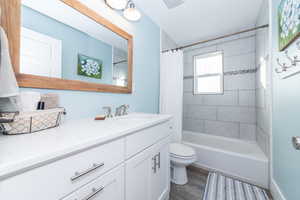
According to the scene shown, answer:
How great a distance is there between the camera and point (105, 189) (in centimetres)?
59

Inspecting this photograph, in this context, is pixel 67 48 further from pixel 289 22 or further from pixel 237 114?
pixel 237 114

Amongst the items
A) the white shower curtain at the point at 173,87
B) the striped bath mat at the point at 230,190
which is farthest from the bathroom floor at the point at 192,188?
the white shower curtain at the point at 173,87

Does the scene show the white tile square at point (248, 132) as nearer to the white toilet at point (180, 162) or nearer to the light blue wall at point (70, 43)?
the white toilet at point (180, 162)

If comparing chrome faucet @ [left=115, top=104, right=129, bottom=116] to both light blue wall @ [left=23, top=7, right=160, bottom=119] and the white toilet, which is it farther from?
the white toilet

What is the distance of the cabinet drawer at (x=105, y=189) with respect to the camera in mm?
497

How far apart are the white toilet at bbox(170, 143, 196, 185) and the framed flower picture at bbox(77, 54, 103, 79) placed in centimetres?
126

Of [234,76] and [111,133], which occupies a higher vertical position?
[234,76]

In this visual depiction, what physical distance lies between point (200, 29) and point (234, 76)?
43.5 inches

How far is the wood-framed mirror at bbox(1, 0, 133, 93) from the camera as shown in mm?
804

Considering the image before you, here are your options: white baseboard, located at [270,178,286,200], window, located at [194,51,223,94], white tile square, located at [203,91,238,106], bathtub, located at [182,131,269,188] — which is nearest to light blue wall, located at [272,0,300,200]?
white baseboard, located at [270,178,286,200]

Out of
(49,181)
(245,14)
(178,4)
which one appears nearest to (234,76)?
(245,14)

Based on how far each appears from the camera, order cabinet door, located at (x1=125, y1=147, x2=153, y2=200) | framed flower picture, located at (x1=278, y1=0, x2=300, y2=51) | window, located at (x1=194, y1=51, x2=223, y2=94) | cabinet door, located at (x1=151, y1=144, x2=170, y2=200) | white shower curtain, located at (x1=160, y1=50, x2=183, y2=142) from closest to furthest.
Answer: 1. cabinet door, located at (x1=125, y1=147, x2=153, y2=200)
2. framed flower picture, located at (x1=278, y1=0, x2=300, y2=51)
3. cabinet door, located at (x1=151, y1=144, x2=170, y2=200)
4. white shower curtain, located at (x1=160, y1=50, x2=183, y2=142)
5. window, located at (x1=194, y1=51, x2=223, y2=94)

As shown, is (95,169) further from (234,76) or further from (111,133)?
(234,76)

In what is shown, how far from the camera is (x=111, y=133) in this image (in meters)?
0.61
